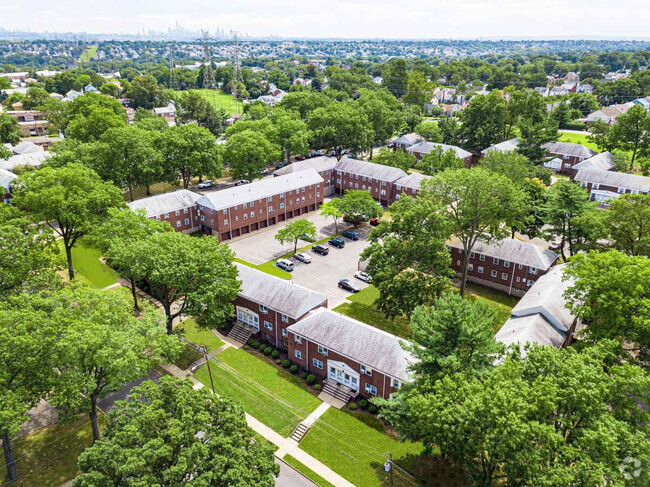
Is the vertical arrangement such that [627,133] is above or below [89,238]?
above

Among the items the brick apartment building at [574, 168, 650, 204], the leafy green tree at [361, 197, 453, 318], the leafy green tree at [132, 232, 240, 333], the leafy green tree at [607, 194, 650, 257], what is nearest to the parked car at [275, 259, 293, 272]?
the leafy green tree at [132, 232, 240, 333]

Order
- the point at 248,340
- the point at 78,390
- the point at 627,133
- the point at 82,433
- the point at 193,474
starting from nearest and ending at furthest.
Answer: the point at 193,474 < the point at 78,390 < the point at 82,433 < the point at 248,340 < the point at 627,133

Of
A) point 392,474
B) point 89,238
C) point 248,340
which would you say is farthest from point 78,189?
point 392,474

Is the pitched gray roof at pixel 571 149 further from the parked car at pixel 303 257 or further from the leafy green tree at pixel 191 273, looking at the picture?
the leafy green tree at pixel 191 273

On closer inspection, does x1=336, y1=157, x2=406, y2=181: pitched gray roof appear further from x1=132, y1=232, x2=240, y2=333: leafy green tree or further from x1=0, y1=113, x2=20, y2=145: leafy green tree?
x1=0, y1=113, x2=20, y2=145: leafy green tree

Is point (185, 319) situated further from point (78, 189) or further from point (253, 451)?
point (253, 451)

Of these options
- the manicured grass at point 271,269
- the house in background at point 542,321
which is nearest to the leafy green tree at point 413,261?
the house in background at point 542,321

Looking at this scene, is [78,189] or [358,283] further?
[358,283]
